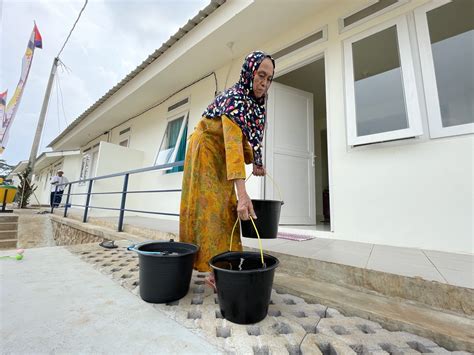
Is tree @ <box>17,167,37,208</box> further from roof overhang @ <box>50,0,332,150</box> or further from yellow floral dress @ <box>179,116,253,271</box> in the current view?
yellow floral dress @ <box>179,116,253,271</box>

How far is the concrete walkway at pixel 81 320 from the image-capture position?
0.69 metres

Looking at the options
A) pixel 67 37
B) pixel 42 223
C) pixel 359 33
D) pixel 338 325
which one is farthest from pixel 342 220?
pixel 67 37

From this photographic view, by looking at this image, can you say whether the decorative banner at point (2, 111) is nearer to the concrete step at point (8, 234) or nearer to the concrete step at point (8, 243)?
the concrete step at point (8, 234)

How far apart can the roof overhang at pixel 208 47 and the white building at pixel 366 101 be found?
0.05 feet

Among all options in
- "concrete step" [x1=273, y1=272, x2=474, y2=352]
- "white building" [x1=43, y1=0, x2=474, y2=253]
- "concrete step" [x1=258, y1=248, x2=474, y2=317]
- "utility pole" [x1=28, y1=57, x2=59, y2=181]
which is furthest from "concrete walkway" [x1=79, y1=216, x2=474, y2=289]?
"utility pole" [x1=28, y1=57, x2=59, y2=181]

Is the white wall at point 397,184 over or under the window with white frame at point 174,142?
under

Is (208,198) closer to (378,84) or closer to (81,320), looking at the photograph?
(81,320)

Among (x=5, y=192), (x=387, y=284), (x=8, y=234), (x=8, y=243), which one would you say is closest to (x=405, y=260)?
(x=387, y=284)

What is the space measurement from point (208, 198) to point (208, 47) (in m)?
2.84

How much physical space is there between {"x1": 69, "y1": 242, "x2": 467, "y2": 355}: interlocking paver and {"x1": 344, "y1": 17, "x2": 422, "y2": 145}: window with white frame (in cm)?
162

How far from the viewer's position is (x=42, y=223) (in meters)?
4.40

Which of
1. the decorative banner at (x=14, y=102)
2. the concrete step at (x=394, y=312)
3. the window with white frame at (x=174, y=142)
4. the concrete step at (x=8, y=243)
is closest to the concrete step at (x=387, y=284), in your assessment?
the concrete step at (x=394, y=312)

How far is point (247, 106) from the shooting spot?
110 cm

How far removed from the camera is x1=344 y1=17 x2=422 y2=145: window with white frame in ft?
6.08
